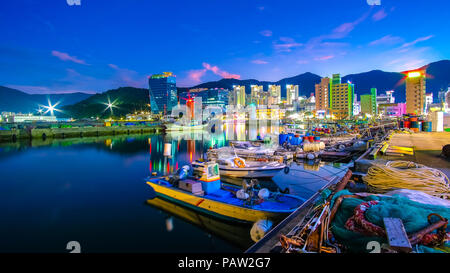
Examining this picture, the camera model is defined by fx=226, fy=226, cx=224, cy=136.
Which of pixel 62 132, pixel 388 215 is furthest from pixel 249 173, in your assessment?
pixel 62 132

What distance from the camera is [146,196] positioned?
13.6m

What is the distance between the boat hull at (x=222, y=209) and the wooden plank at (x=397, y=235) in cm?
541

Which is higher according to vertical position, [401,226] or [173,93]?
[173,93]

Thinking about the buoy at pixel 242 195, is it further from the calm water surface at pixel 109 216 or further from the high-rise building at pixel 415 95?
the high-rise building at pixel 415 95

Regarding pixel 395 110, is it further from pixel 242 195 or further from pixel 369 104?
pixel 242 195

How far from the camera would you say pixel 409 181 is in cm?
485

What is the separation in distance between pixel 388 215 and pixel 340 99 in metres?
Result: 120

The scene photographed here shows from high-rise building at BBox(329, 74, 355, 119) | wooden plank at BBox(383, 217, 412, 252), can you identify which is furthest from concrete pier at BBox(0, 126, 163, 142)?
high-rise building at BBox(329, 74, 355, 119)
